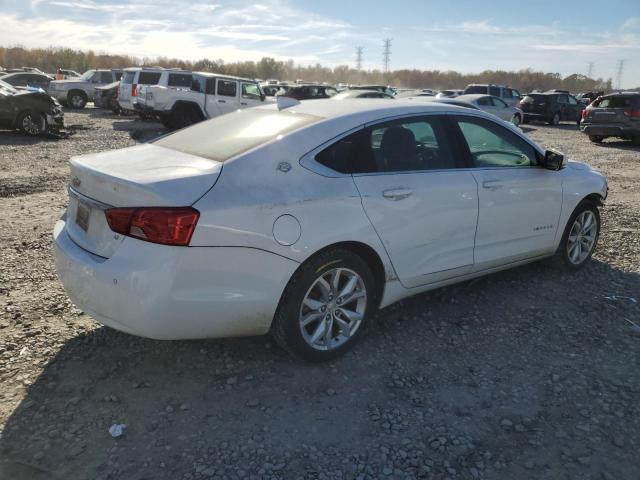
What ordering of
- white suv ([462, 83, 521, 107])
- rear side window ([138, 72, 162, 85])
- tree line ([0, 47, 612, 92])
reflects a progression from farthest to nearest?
tree line ([0, 47, 612, 92])
white suv ([462, 83, 521, 107])
rear side window ([138, 72, 162, 85])

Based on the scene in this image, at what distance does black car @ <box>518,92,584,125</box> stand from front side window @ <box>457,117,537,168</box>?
2345 cm

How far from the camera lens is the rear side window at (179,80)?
17.6m

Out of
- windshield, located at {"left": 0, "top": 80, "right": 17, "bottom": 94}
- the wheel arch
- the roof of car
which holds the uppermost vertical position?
windshield, located at {"left": 0, "top": 80, "right": 17, "bottom": 94}

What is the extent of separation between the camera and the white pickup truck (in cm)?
1720

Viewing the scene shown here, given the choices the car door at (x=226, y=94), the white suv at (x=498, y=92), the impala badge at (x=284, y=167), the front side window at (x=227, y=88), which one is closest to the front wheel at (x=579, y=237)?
A: the impala badge at (x=284, y=167)

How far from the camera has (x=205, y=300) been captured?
294 cm

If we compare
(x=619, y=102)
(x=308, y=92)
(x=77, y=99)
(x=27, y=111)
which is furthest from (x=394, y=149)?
(x=77, y=99)

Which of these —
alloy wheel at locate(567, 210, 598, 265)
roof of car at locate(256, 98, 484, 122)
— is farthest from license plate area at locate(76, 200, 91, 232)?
alloy wheel at locate(567, 210, 598, 265)

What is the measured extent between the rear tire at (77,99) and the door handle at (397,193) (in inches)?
990

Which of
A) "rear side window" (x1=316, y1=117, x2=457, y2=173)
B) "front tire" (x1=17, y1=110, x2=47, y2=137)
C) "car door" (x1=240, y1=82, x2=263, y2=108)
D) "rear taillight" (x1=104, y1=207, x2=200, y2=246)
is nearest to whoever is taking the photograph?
"rear taillight" (x1=104, y1=207, x2=200, y2=246)

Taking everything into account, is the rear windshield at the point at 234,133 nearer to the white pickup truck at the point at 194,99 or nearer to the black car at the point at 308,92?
the white pickup truck at the point at 194,99

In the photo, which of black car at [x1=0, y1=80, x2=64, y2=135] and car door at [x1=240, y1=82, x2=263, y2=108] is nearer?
black car at [x1=0, y1=80, x2=64, y2=135]

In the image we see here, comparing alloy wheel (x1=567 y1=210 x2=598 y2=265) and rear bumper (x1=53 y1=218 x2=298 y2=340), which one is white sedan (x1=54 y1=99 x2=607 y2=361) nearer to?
rear bumper (x1=53 y1=218 x2=298 y2=340)

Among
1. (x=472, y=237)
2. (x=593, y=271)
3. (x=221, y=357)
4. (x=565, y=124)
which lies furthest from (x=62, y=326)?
(x=565, y=124)
